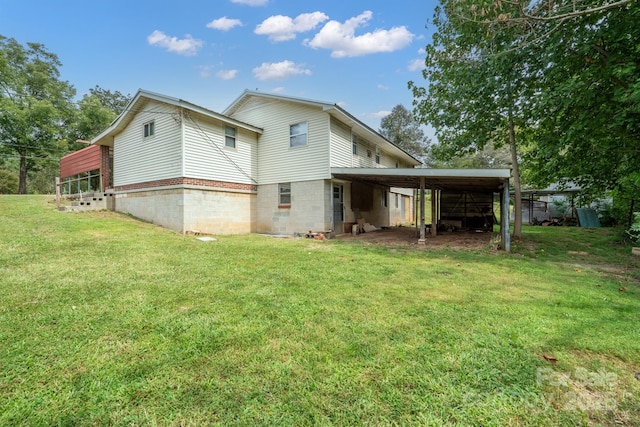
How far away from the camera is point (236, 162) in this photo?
43.4 ft

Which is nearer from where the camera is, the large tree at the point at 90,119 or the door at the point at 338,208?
the door at the point at 338,208

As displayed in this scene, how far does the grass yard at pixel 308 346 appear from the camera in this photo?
2.07m

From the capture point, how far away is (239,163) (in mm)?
13383

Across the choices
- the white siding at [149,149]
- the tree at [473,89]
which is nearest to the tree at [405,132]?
the tree at [473,89]

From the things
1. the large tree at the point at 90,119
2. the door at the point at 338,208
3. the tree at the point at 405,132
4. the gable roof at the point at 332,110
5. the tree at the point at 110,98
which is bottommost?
the door at the point at 338,208

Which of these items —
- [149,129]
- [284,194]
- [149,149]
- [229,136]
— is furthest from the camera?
[284,194]

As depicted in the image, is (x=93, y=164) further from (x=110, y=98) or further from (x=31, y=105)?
(x=110, y=98)

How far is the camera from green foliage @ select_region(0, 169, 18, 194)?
28719 mm

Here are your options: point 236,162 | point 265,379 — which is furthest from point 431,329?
point 236,162

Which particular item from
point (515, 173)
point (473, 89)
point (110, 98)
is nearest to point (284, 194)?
point (473, 89)

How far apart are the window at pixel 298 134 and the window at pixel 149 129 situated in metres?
5.95

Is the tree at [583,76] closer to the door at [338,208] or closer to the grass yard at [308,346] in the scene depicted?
the grass yard at [308,346]

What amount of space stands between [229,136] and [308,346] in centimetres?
1187

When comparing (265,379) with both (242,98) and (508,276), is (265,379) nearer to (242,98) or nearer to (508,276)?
(508,276)
